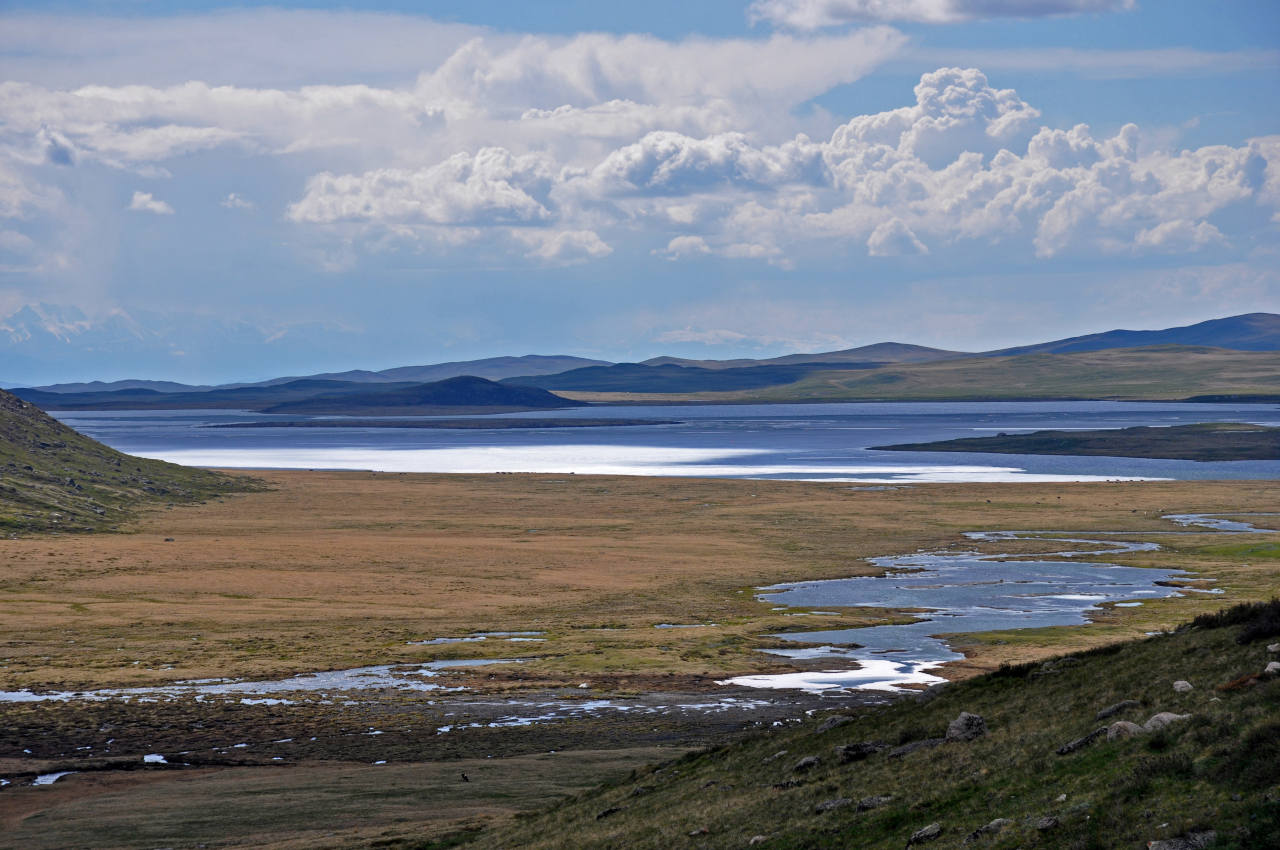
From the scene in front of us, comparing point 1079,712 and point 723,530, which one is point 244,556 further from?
point 1079,712

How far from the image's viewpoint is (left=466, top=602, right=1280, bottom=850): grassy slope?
698 inches

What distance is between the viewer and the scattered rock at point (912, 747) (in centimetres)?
2638

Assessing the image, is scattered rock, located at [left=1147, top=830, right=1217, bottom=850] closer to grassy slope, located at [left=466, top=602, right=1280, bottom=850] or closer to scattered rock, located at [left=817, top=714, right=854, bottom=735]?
grassy slope, located at [left=466, top=602, right=1280, bottom=850]

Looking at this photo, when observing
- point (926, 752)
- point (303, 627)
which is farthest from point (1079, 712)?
point (303, 627)

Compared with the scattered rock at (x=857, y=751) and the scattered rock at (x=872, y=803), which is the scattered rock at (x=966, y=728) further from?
the scattered rock at (x=872, y=803)

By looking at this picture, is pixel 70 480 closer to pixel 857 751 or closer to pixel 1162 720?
pixel 857 751

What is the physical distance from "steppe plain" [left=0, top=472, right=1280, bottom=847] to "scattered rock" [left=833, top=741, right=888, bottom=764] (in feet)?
32.1

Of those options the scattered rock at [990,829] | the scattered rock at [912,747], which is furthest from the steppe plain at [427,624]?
the scattered rock at [990,829]

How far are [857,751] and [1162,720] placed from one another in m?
8.06

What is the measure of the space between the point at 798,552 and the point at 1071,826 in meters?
80.3

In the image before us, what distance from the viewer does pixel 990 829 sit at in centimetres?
1898

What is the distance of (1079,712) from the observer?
82.9ft

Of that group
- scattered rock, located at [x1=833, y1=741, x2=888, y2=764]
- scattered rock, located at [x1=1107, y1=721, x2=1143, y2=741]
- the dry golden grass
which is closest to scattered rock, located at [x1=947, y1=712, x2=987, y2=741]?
scattered rock, located at [x1=833, y1=741, x2=888, y2=764]

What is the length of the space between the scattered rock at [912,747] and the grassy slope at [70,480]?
101 m
